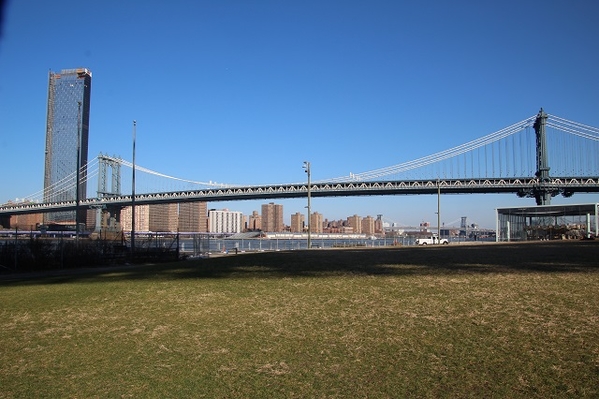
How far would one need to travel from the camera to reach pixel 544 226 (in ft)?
184

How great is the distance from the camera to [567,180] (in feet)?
241

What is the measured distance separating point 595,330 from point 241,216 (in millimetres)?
130888

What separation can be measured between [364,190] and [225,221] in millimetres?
59767

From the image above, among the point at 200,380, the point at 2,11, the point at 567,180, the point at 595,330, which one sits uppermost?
the point at 567,180

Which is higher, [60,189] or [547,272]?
[60,189]

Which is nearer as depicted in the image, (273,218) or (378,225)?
(273,218)

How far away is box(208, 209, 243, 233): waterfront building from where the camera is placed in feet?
392

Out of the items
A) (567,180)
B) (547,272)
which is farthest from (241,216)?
(547,272)

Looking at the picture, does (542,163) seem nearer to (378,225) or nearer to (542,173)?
(542,173)

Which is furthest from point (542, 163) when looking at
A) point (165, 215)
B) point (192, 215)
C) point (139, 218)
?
point (139, 218)

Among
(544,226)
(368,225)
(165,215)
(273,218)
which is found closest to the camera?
(544,226)

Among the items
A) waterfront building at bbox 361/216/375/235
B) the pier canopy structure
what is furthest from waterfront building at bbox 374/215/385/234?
the pier canopy structure

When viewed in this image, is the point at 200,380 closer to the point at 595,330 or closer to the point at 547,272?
the point at 595,330

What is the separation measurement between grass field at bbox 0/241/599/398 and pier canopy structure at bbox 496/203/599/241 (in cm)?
4405
